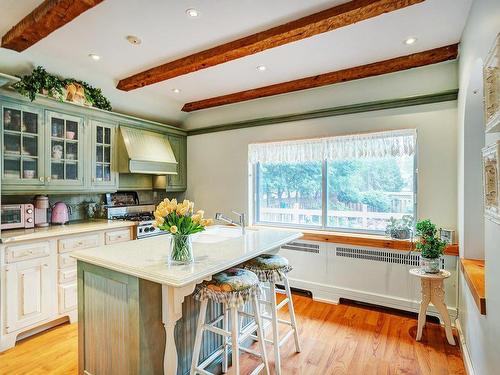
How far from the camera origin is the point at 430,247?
2.43 meters

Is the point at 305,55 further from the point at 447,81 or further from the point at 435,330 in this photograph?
the point at 435,330

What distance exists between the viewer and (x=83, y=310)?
1.85m

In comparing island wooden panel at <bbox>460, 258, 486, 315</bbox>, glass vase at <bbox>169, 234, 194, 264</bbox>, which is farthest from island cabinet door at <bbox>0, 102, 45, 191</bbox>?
island wooden panel at <bbox>460, 258, 486, 315</bbox>

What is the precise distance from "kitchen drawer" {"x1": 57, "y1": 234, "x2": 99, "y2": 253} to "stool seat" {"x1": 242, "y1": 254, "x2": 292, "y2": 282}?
74.0 inches

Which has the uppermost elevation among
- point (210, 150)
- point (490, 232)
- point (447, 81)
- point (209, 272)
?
point (447, 81)

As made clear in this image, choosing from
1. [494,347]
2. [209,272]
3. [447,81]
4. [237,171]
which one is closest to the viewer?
[494,347]

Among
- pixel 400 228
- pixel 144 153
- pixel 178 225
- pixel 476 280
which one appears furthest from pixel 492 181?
pixel 144 153

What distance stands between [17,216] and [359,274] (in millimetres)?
3671

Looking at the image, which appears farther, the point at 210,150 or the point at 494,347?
the point at 210,150

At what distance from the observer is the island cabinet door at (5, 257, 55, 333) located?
240 cm

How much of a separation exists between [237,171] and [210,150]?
619 millimetres

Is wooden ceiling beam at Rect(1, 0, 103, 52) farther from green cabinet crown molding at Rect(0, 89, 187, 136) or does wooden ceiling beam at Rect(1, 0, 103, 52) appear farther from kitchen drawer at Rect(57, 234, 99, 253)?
kitchen drawer at Rect(57, 234, 99, 253)

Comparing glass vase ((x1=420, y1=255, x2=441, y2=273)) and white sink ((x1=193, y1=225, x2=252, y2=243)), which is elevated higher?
white sink ((x1=193, y1=225, x2=252, y2=243))

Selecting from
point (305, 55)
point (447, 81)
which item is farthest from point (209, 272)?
point (447, 81)
